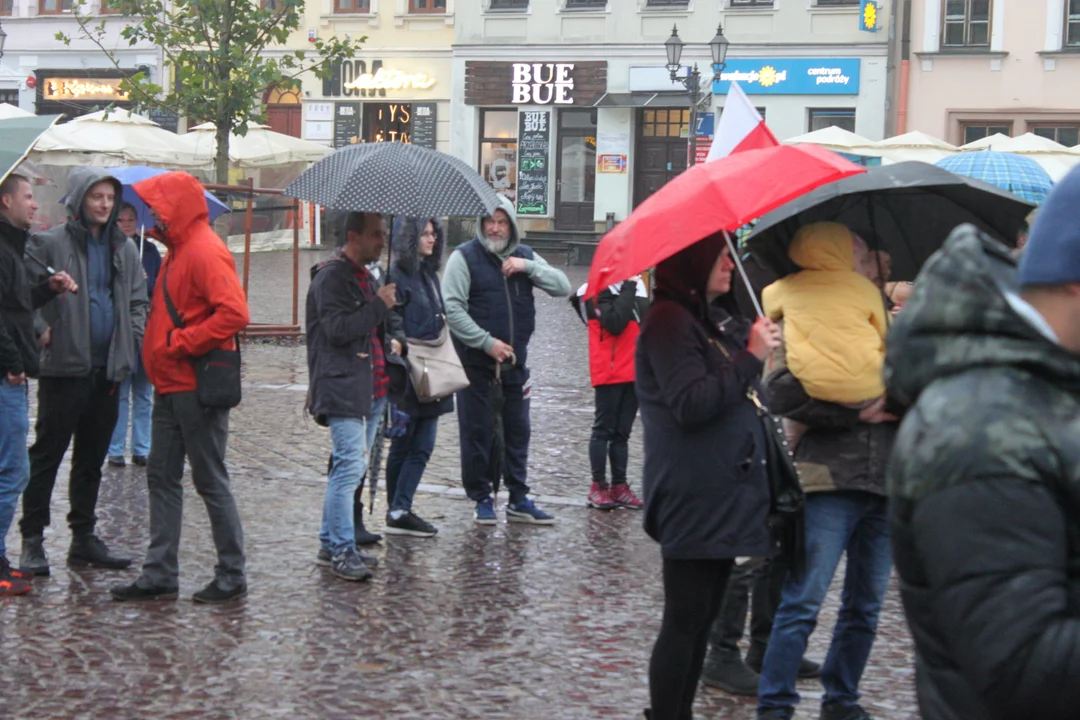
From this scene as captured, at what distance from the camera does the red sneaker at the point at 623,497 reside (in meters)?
8.64

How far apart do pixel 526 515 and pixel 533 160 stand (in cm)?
2842

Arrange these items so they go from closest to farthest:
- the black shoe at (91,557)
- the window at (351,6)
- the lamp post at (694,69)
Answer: the black shoe at (91,557), the lamp post at (694,69), the window at (351,6)

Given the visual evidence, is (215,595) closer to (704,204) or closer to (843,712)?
(843,712)

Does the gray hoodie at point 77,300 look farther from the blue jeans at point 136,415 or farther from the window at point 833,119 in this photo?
the window at point 833,119

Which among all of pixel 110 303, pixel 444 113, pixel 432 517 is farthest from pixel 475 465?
pixel 444 113

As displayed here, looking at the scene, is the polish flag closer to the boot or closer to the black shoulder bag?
the black shoulder bag

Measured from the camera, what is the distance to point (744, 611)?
5.68 m

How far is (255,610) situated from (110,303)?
180 centimetres

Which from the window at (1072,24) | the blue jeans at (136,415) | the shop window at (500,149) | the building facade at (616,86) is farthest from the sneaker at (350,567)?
the shop window at (500,149)

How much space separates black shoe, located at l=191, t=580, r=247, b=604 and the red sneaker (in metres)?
2.78

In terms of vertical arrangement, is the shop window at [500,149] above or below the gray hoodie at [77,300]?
above

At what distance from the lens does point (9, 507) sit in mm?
6484

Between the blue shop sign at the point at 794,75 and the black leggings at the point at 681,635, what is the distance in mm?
29781

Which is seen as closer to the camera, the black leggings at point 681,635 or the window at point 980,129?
the black leggings at point 681,635
